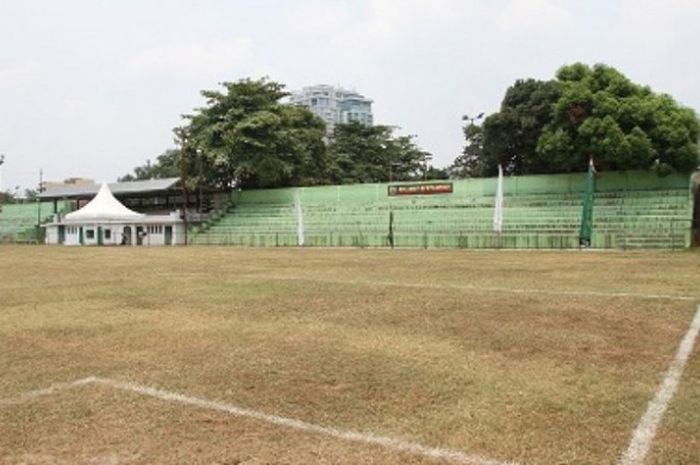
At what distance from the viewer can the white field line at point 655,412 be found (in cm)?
413

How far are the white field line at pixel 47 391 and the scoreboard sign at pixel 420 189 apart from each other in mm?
37342

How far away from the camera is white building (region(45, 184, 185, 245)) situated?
166 ft

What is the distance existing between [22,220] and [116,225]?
1888cm

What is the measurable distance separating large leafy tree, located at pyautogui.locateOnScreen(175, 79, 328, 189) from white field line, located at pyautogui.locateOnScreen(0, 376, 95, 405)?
42.6m

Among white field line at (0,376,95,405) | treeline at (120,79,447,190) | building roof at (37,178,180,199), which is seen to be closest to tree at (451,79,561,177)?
treeline at (120,79,447,190)

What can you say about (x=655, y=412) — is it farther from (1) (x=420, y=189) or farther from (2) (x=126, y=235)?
(2) (x=126, y=235)

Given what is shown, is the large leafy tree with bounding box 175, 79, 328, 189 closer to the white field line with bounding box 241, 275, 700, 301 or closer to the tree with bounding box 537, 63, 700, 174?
the tree with bounding box 537, 63, 700, 174

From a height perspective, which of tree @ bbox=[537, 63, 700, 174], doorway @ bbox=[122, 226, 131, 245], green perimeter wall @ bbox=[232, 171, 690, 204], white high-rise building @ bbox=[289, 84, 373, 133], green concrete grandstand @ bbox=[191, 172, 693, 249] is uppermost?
white high-rise building @ bbox=[289, 84, 373, 133]

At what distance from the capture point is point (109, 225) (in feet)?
174

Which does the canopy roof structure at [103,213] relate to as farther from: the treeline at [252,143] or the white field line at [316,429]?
the white field line at [316,429]

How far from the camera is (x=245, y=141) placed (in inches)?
1876

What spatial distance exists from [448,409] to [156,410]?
232 cm

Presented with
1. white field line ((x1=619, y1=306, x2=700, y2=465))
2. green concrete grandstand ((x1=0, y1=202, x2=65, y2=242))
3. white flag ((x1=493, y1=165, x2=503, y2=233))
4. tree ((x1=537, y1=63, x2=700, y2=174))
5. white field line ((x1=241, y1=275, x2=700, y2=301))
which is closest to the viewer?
white field line ((x1=619, y1=306, x2=700, y2=465))

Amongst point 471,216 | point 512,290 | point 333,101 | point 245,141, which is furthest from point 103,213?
point 333,101
